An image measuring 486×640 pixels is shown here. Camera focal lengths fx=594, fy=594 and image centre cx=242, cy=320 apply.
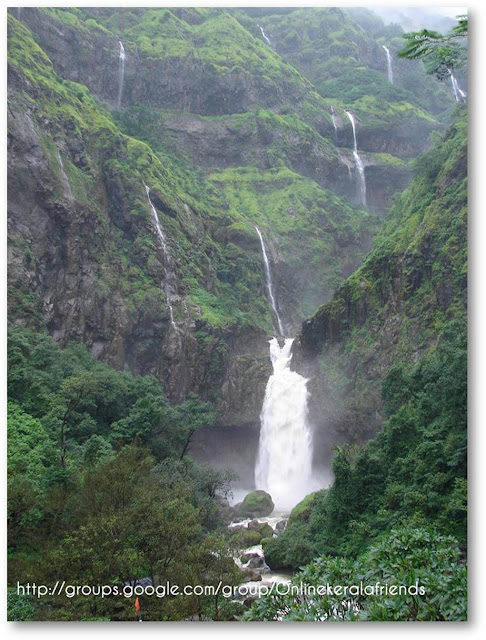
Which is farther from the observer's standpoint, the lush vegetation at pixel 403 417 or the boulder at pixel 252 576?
the boulder at pixel 252 576

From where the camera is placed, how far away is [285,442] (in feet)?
116

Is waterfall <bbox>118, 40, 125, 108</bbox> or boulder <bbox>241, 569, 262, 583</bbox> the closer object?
boulder <bbox>241, 569, 262, 583</bbox>

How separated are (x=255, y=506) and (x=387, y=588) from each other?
19227 millimetres

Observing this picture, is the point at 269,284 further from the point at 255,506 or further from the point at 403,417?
the point at 403,417

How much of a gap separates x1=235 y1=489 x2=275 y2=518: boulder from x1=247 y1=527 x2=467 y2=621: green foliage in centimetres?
1793

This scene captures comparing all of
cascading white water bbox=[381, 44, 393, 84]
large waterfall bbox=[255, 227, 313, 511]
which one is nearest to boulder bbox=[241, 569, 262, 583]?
large waterfall bbox=[255, 227, 313, 511]

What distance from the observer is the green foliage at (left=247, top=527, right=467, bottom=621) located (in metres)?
9.37

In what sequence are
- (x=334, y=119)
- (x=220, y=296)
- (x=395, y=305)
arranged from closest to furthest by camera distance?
(x=395, y=305) < (x=220, y=296) < (x=334, y=119)

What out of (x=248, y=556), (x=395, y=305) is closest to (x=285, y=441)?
(x=395, y=305)

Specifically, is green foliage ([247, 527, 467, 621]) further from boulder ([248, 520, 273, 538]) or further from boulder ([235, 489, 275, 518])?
boulder ([235, 489, 275, 518])

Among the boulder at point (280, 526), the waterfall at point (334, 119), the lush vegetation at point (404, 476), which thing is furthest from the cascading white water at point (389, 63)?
the boulder at point (280, 526)

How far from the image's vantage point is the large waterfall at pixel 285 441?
108 feet

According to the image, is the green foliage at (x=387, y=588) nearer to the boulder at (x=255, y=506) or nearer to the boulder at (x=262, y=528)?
the boulder at (x=262, y=528)

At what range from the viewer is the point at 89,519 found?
13.7 m
